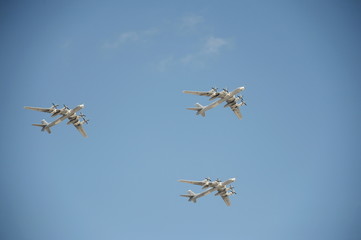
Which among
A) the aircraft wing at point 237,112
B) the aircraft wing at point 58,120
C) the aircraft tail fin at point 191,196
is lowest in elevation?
the aircraft tail fin at point 191,196

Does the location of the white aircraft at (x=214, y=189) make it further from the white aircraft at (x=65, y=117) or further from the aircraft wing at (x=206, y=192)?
the white aircraft at (x=65, y=117)

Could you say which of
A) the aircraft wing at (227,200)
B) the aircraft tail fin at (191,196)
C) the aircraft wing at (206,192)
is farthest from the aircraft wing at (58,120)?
the aircraft wing at (227,200)

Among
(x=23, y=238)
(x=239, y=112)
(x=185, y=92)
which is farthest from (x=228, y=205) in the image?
(x=23, y=238)

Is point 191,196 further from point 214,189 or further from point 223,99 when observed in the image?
point 223,99

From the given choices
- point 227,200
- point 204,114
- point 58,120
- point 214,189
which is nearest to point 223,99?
point 204,114

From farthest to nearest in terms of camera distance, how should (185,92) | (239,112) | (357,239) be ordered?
(357,239) < (239,112) < (185,92)

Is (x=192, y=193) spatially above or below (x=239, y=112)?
below

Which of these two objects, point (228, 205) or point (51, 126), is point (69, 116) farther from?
point (228, 205)

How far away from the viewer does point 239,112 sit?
87875 millimetres

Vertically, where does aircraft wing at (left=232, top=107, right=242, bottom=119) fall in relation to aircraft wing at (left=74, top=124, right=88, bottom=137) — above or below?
above

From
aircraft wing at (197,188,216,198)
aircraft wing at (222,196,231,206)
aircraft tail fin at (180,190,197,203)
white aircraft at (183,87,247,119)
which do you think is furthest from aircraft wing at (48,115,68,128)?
aircraft wing at (222,196,231,206)

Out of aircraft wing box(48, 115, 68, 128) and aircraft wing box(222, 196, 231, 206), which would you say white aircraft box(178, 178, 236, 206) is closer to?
aircraft wing box(222, 196, 231, 206)

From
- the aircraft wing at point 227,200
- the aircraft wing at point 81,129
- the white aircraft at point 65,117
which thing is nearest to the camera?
the white aircraft at point 65,117

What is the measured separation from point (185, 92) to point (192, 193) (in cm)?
2060
